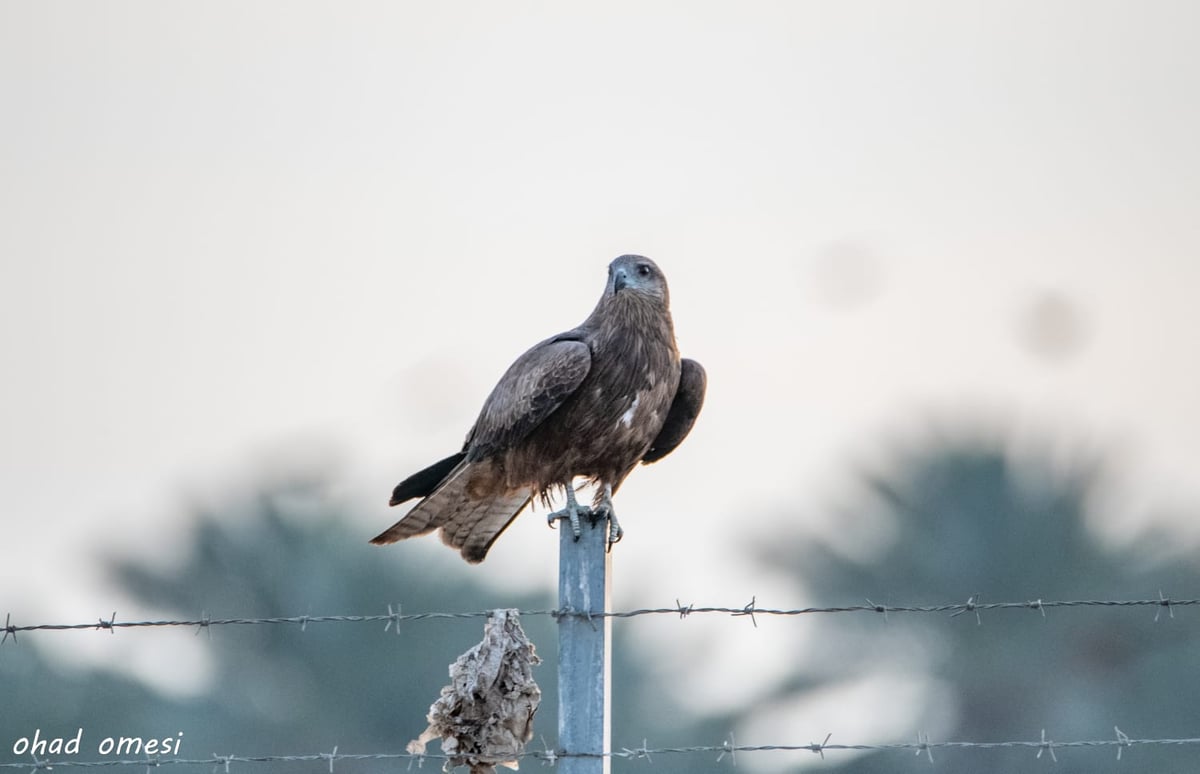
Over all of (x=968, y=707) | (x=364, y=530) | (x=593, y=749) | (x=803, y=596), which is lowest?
(x=593, y=749)

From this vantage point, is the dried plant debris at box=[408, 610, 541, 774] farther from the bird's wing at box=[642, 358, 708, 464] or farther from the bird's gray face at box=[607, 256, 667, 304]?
the bird's gray face at box=[607, 256, 667, 304]

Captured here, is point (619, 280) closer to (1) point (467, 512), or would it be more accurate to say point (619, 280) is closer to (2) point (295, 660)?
(1) point (467, 512)

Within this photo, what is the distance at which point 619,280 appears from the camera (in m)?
7.97

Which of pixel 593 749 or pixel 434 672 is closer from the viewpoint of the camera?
pixel 593 749

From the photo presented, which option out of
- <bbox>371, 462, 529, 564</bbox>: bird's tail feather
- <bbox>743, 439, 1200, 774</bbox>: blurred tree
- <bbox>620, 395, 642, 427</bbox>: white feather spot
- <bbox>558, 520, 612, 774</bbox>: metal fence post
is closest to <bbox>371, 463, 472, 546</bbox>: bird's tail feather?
<bbox>371, 462, 529, 564</bbox>: bird's tail feather

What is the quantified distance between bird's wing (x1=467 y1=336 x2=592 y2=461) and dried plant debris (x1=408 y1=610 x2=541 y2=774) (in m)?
2.39

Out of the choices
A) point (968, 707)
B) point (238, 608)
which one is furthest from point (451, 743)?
point (238, 608)

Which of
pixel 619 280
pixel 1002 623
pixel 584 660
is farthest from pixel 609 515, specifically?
pixel 1002 623

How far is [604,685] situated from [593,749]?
18 cm

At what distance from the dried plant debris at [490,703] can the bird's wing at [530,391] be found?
239cm

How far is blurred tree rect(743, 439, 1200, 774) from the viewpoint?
1969cm

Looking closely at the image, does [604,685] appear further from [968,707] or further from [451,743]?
[968,707]

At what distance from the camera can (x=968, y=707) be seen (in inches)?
786

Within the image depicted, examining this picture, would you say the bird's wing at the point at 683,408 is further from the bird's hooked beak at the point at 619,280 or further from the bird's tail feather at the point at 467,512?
the bird's tail feather at the point at 467,512
